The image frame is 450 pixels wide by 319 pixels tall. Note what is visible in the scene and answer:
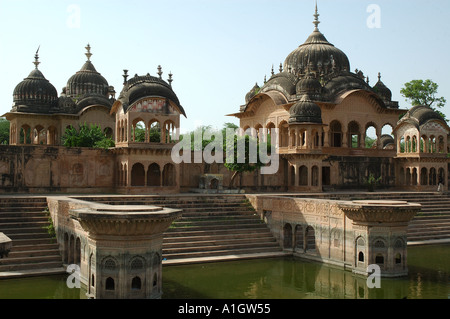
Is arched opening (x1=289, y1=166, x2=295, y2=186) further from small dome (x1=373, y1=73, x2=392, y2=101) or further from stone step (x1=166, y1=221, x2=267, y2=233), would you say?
small dome (x1=373, y1=73, x2=392, y2=101)

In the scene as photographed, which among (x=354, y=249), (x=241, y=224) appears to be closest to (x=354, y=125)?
(x=241, y=224)

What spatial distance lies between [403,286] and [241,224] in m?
5.79

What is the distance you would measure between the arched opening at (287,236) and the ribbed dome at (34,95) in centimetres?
1457

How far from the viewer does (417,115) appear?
25.7 m

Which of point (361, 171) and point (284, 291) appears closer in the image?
point (284, 291)

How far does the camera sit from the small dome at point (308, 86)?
25469 mm

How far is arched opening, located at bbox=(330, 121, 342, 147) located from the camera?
93.1ft

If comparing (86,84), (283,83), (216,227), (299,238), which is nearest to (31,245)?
(216,227)

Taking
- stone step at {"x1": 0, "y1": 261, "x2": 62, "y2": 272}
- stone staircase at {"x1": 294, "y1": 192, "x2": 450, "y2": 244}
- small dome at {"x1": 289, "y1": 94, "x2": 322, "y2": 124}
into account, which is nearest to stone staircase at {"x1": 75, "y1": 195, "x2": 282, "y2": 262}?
stone step at {"x1": 0, "y1": 261, "x2": 62, "y2": 272}

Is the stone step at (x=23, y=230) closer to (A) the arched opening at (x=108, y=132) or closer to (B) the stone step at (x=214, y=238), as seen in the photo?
(B) the stone step at (x=214, y=238)

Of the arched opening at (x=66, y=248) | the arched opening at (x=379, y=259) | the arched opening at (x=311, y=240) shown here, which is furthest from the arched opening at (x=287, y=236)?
the arched opening at (x=66, y=248)

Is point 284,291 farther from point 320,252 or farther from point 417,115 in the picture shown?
point 417,115

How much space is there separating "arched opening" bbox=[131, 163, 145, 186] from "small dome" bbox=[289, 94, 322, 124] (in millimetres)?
6470

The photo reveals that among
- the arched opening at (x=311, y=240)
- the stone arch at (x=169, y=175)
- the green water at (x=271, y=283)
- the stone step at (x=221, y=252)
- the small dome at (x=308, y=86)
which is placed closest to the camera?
the green water at (x=271, y=283)
